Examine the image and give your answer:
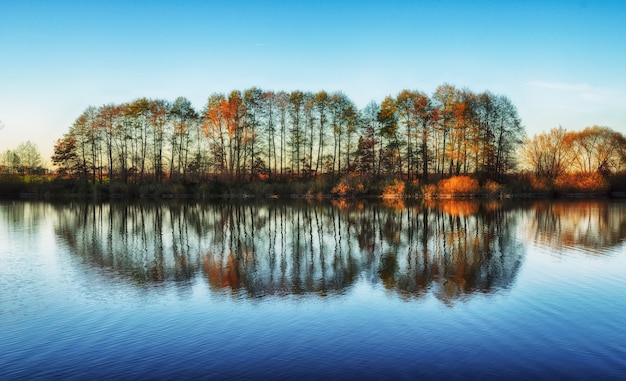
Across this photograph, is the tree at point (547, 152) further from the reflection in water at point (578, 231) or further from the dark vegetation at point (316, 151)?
the reflection in water at point (578, 231)

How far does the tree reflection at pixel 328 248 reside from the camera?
13.3 m

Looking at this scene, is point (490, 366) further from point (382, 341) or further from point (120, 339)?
point (120, 339)

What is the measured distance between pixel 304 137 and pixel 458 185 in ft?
72.6

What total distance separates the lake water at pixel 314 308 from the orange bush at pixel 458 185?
38.6 m

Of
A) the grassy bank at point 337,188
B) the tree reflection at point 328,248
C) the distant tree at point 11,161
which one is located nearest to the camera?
the tree reflection at point 328,248

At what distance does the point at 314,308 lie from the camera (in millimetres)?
10555

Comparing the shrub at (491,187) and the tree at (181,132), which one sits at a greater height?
the tree at (181,132)

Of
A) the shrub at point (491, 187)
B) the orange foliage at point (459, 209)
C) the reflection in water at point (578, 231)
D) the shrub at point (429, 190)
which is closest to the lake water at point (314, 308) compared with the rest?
the reflection in water at point (578, 231)

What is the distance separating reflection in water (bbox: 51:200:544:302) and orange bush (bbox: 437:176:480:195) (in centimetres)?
2926

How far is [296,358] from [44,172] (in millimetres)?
92138

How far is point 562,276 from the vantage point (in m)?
13.8

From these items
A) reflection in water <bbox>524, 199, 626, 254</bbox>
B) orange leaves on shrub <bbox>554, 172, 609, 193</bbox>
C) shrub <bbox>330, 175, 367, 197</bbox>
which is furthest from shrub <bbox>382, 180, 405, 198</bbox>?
reflection in water <bbox>524, 199, 626, 254</bbox>

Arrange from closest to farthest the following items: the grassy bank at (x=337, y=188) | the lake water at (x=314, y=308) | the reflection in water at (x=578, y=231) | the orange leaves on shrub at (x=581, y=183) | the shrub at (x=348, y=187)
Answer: the lake water at (x=314, y=308)
the reflection in water at (x=578, y=231)
the shrub at (x=348, y=187)
the grassy bank at (x=337, y=188)
the orange leaves on shrub at (x=581, y=183)

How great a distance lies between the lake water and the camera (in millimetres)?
7379
